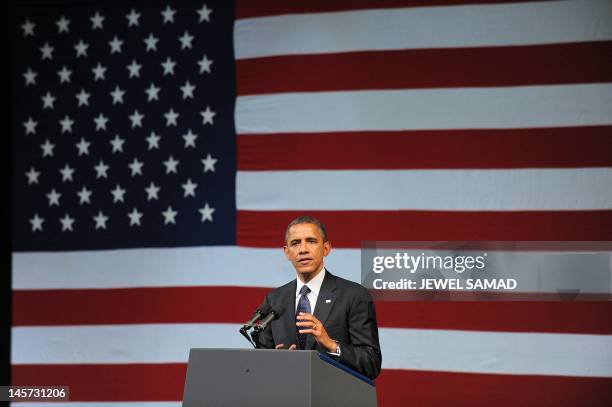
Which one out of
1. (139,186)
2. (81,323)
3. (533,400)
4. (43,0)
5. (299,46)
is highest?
(43,0)

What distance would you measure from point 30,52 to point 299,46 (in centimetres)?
181

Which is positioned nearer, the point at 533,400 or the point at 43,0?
the point at 533,400

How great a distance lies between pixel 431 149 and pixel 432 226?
0.43 metres

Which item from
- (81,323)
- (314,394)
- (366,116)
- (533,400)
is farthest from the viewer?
(81,323)

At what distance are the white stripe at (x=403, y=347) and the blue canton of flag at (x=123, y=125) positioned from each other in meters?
0.52

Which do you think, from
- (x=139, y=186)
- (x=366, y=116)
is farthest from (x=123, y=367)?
(x=366, y=116)

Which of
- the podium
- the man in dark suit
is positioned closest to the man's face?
the man in dark suit

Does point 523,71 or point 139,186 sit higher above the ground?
point 523,71

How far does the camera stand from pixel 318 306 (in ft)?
8.94

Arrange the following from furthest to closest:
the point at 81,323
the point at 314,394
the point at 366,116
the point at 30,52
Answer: the point at 30,52
the point at 81,323
the point at 366,116
the point at 314,394

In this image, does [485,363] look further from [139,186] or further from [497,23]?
[139,186]

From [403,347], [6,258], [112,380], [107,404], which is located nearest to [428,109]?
[403,347]

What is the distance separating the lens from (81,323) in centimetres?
460

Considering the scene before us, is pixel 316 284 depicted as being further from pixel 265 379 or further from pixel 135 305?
pixel 135 305
